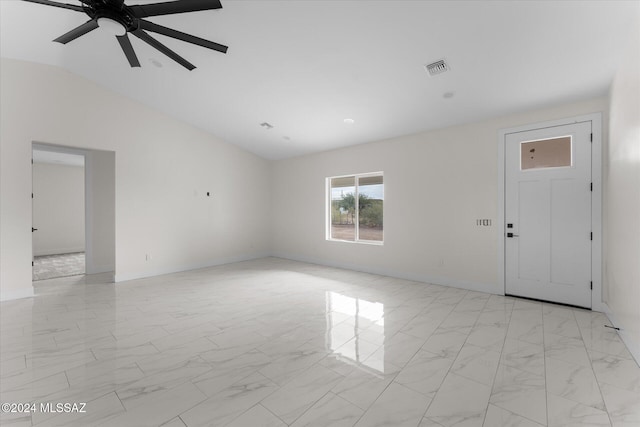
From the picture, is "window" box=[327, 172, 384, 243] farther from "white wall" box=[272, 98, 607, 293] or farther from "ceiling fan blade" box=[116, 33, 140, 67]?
"ceiling fan blade" box=[116, 33, 140, 67]

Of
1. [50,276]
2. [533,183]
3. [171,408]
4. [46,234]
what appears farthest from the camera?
[46,234]

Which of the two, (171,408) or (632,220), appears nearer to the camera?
(171,408)

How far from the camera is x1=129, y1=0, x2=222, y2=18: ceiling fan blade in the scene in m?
1.99

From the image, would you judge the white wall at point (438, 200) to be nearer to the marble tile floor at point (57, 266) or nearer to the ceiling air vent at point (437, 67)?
the ceiling air vent at point (437, 67)

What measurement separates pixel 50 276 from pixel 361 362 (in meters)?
6.74

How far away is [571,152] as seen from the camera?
12.6 feet

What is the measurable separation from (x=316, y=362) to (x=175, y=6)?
3041mm

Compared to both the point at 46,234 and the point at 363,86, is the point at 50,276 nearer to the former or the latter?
the point at 46,234

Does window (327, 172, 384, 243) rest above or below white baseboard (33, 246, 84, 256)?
above

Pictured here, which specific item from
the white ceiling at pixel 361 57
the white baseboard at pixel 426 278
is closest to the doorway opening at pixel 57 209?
the white ceiling at pixel 361 57

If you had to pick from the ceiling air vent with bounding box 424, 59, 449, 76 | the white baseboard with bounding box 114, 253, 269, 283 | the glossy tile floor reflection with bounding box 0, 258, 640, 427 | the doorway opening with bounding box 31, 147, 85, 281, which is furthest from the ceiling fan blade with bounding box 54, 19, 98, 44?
the doorway opening with bounding box 31, 147, 85, 281

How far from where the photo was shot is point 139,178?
5605 millimetres

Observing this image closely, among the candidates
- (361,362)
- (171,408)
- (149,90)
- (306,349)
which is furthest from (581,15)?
(149,90)

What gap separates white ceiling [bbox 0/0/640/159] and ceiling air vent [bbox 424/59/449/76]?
0.08 meters
